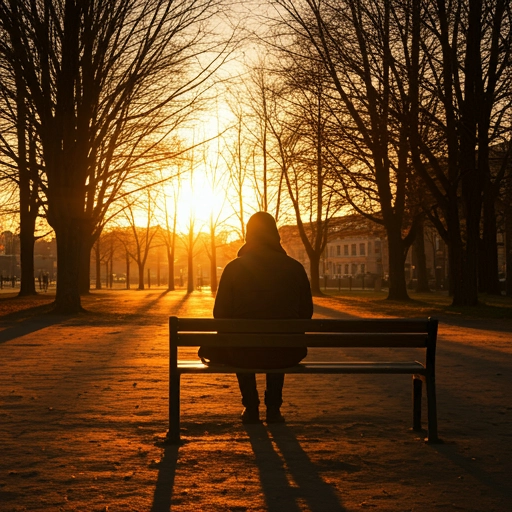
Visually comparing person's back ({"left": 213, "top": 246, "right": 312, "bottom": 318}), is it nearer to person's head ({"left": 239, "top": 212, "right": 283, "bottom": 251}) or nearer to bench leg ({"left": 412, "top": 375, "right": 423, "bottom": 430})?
person's head ({"left": 239, "top": 212, "right": 283, "bottom": 251})

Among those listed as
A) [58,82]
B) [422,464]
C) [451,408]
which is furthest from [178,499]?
[58,82]

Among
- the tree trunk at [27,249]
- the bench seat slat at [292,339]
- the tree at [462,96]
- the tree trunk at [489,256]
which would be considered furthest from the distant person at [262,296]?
the tree trunk at [27,249]

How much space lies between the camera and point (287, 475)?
532 centimetres

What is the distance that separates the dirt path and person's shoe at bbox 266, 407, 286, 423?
0.12m

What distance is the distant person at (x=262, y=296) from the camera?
267 inches

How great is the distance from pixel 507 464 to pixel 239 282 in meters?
2.41

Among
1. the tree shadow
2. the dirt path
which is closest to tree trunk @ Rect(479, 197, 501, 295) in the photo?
the tree shadow

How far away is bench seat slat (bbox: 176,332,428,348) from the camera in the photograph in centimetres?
639

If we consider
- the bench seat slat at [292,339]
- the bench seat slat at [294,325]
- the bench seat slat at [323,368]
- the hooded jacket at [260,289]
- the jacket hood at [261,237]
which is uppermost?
the jacket hood at [261,237]

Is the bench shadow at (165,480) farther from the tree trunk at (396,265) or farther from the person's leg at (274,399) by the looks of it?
the tree trunk at (396,265)

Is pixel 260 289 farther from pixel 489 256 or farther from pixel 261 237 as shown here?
pixel 489 256

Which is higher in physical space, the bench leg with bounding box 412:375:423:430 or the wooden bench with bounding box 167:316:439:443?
the wooden bench with bounding box 167:316:439:443

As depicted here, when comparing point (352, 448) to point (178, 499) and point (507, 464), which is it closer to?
point (507, 464)

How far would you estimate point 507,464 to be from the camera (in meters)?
5.68
